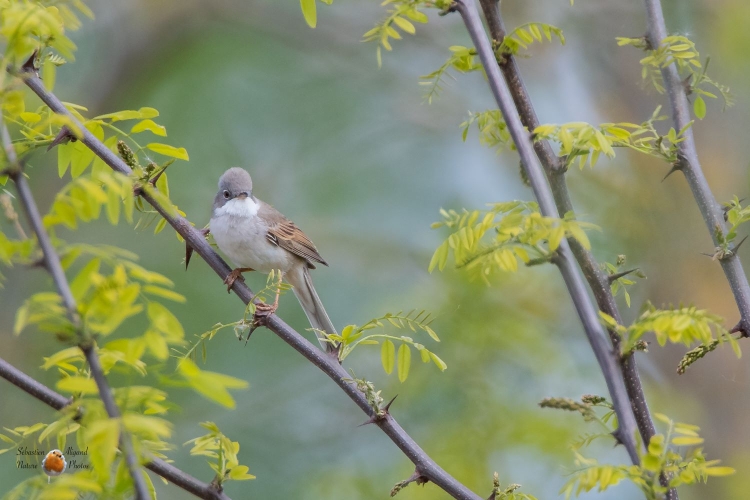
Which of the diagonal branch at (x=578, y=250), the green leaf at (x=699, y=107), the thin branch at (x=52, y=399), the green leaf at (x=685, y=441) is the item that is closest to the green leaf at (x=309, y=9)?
the diagonal branch at (x=578, y=250)

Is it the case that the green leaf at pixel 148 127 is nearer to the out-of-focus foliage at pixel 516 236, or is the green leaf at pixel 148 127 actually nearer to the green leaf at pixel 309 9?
the green leaf at pixel 309 9

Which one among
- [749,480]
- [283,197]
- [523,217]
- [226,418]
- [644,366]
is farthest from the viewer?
[283,197]

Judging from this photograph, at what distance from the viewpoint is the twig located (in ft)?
6.01

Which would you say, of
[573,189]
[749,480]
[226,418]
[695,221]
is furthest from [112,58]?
[749,480]

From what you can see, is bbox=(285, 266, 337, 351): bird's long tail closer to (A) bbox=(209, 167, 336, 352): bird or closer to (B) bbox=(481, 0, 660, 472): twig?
(A) bbox=(209, 167, 336, 352): bird

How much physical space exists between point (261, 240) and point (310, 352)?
2556mm

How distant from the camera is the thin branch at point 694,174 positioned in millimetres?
2205

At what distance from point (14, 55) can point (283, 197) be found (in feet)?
26.3

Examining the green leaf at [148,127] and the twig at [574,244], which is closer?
the twig at [574,244]

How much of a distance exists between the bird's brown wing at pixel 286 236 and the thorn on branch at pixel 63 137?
264 centimetres

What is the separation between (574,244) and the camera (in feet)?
5.90

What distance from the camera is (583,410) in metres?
1.52

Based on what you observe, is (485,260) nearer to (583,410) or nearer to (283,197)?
(583,410)

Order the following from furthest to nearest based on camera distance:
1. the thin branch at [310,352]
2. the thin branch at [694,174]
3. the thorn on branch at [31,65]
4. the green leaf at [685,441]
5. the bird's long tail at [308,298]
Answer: the bird's long tail at [308,298] < the thin branch at [694,174] < the thorn on branch at [31,65] < the thin branch at [310,352] < the green leaf at [685,441]
